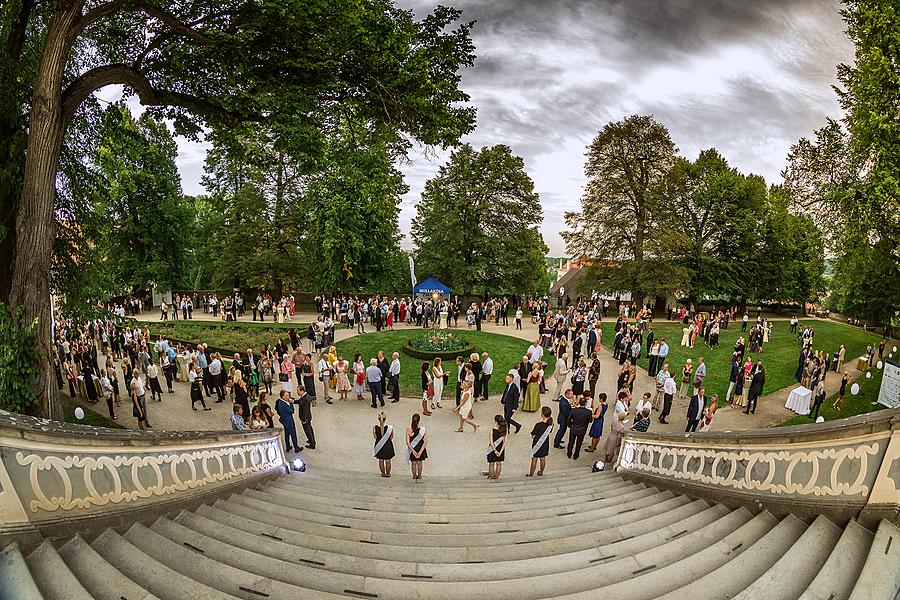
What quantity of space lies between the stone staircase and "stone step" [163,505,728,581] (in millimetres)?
11

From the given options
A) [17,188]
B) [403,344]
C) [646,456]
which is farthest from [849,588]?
[403,344]

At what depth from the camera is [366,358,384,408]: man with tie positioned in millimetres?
12156

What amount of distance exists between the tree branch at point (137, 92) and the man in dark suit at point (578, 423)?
29.9 feet

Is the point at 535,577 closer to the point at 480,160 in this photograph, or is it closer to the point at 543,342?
the point at 543,342

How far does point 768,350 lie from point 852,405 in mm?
6763

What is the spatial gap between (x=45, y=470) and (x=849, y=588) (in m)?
5.30

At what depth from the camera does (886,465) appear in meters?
2.83

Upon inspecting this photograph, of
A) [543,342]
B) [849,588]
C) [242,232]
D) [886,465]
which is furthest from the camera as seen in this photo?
[242,232]

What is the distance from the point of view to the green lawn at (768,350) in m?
16.3

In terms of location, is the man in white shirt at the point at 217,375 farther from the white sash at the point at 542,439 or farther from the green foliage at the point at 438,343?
the white sash at the point at 542,439

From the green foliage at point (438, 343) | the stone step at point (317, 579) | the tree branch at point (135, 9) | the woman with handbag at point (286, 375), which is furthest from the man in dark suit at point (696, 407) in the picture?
the tree branch at point (135, 9)

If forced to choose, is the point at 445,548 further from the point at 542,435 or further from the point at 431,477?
the point at 431,477

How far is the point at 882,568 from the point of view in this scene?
2500 mm

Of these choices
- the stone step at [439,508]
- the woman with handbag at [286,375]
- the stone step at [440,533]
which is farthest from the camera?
the woman with handbag at [286,375]
